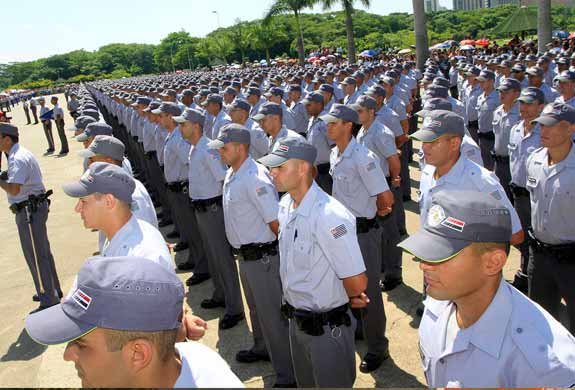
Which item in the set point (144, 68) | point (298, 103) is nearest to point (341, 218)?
point (298, 103)

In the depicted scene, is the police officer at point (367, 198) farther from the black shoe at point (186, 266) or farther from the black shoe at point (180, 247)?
the black shoe at point (180, 247)

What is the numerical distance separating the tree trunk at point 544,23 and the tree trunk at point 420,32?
4494 millimetres

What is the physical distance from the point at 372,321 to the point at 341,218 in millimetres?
1719

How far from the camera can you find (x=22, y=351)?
586cm

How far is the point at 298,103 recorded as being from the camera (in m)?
11.1

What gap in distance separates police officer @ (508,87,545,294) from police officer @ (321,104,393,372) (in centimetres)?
186

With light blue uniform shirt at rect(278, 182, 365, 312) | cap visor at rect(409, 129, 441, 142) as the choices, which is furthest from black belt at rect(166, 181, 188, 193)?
light blue uniform shirt at rect(278, 182, 365, 312)

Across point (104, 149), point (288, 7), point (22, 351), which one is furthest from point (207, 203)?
point (288, 7)

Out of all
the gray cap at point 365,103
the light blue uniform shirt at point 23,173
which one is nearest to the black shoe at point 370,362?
the gray cap at point 365,103

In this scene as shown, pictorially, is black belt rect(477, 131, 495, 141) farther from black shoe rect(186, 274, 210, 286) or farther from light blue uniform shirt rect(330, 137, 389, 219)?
black shoe rect(186, 274, 210, 286)

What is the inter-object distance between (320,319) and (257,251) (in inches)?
55.4

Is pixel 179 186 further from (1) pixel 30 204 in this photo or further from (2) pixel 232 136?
(2) pixel 232 136

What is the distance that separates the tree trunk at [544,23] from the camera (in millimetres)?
18609

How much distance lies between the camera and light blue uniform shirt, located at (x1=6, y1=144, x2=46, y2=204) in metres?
6.16
